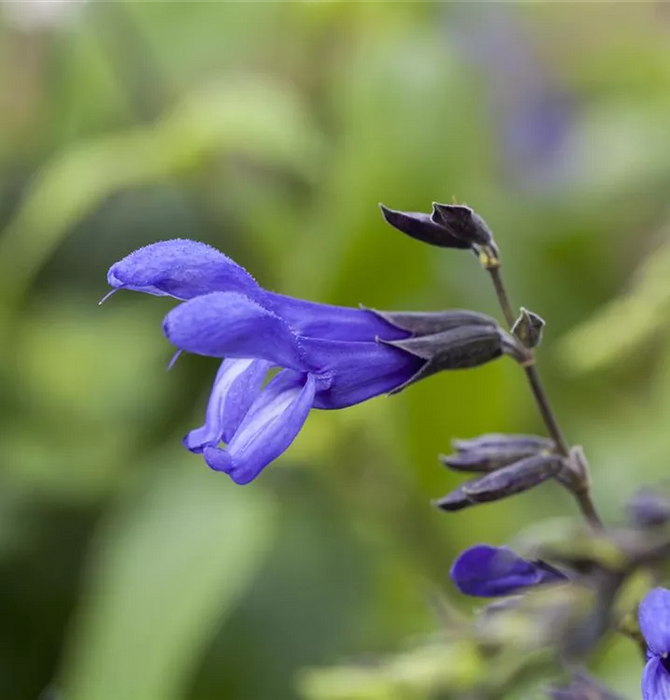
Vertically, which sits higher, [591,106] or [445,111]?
[445,111]

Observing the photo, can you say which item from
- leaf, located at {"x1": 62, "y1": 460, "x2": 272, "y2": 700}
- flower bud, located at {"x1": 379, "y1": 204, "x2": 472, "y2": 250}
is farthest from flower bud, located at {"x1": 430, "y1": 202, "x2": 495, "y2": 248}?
leaf, located at {"x1": 62, "y1": 460, "x2": 272, "y2": 700}

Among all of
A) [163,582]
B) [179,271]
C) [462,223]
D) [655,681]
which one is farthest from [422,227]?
[163,582]

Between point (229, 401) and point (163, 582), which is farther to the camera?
point (163, 582)

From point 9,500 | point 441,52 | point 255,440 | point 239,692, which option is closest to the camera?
point 255,440

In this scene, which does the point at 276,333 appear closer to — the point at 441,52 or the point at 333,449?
the point at 333,449

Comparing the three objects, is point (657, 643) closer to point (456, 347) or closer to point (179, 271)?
point (456, 347)

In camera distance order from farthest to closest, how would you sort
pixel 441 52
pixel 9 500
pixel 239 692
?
pixel 441 52, pixel 9 500, pixel 239 692

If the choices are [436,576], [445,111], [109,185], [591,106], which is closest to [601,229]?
[445,111]

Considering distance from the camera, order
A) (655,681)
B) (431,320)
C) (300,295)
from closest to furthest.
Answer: (655,681), (431,320), (300,295)
